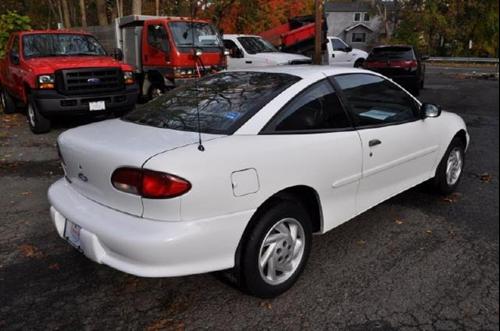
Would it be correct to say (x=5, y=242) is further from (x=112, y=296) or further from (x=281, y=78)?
(x=281, y=78)

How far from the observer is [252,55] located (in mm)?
14227

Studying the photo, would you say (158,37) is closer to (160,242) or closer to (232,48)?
(232,48)

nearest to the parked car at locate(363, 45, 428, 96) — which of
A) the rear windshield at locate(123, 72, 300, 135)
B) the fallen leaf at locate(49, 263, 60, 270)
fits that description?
the rear windshield at locate(123, 72, 300, 135)

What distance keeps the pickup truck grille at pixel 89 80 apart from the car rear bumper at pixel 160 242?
5.89 metres

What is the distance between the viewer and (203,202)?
258 cm

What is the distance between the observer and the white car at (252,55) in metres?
13.9

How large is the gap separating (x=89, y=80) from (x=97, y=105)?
47cm

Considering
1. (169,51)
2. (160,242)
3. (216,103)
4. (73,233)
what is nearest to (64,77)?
(169,51)

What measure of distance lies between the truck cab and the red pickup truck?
70.7 inches

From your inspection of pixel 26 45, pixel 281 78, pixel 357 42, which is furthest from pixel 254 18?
pixel 357 42

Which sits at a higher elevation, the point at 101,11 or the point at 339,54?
the point at 101,11

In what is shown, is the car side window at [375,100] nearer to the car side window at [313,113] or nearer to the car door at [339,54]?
the car side window at [313,113]

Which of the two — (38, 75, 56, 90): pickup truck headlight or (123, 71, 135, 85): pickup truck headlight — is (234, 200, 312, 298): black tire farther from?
(123, 71, 135, 85): pickup truck headlight

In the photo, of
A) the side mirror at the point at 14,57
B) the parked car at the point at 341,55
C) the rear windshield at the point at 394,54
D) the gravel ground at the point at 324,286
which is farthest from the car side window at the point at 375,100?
the parked car at the point at 341,55
